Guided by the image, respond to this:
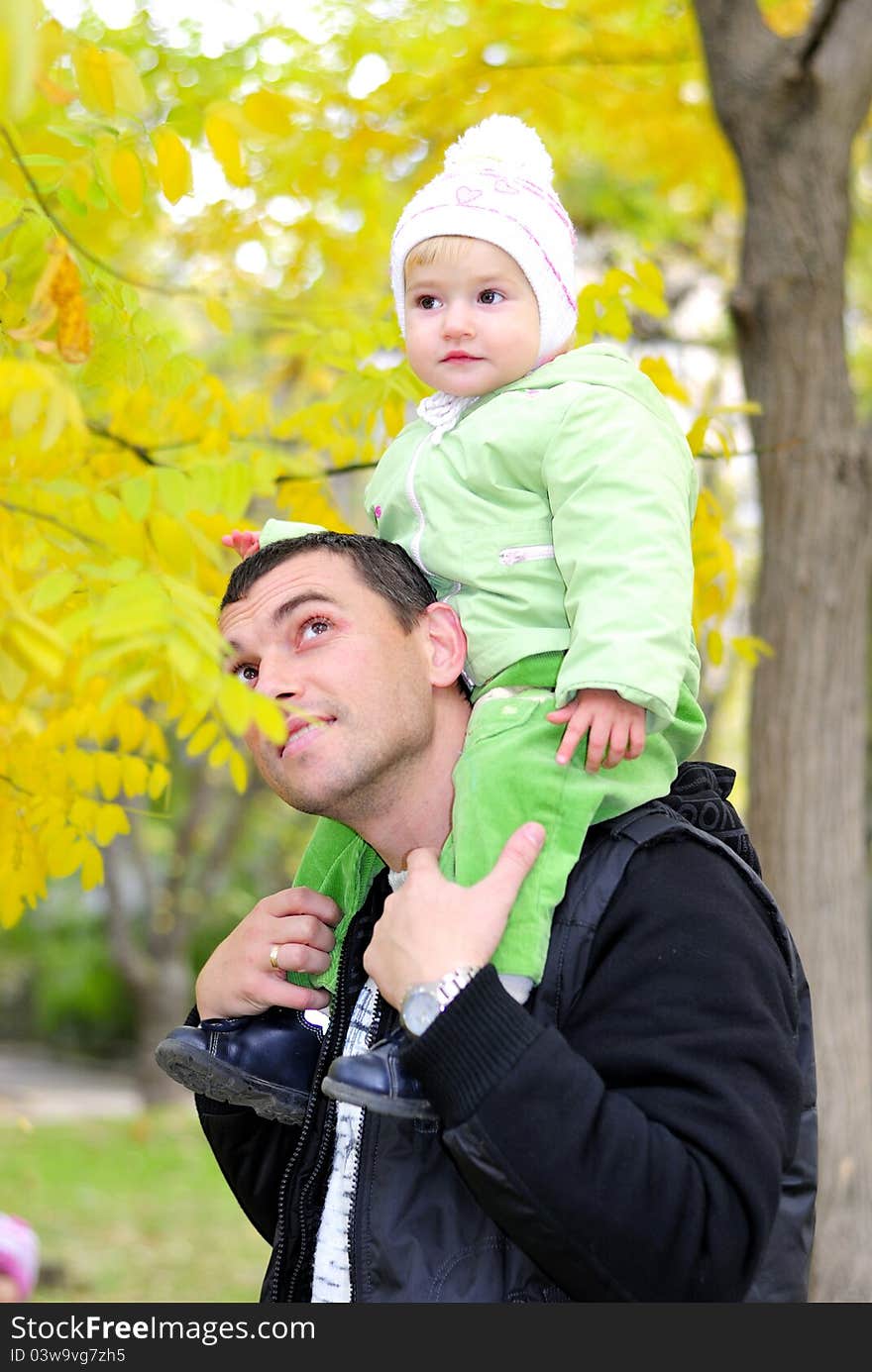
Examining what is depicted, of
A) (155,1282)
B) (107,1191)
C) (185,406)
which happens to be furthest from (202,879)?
(185,406)

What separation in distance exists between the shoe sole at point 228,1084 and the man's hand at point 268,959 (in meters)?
0.11

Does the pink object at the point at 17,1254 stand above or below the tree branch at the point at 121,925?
below

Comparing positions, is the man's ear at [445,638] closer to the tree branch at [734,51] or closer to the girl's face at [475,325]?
the girl's face at [475,325]

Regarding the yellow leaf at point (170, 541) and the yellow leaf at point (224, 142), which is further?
the yellow leaf at point (224, 142)

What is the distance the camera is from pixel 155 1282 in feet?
24.0

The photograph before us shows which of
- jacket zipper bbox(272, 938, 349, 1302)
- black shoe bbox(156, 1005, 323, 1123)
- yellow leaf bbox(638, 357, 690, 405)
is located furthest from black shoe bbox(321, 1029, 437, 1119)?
yellow leaf bbox(638, 357, 690, 405)

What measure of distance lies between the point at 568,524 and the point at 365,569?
13.4 inches

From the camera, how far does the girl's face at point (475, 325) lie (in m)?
2.44

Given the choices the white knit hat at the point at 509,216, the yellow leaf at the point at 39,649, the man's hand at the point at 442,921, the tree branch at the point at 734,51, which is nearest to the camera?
the yellow leaf at the point at 39,649

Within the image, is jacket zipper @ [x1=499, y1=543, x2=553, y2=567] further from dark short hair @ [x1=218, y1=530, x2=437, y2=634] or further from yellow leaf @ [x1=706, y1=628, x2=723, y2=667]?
yellow leaf @ [x1=706, y1=628, x2=723, y2=667]

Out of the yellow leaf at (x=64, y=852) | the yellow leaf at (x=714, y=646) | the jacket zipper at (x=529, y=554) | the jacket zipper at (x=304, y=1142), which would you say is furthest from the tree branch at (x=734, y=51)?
the jacket zipper at (x=304, y=1142)

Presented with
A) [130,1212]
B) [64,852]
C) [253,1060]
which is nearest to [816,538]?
[64,852]

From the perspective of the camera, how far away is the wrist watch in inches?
71.3

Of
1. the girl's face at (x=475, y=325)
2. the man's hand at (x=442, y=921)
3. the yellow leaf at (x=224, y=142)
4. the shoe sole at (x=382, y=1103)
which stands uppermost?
the yellow leaf at (x=224, y=142)
